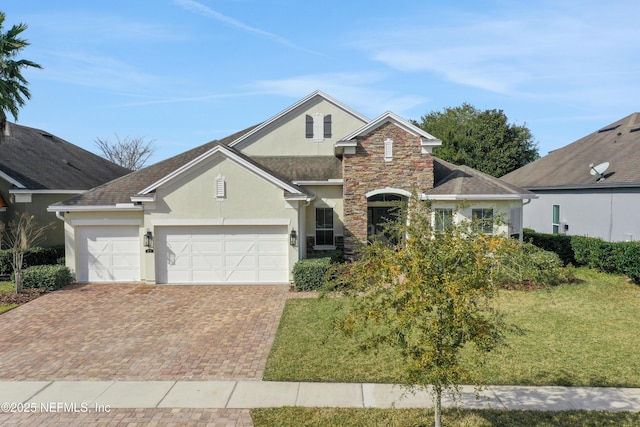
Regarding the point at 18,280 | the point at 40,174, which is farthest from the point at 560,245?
the point at 40,174

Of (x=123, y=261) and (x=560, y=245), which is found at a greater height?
(x=560, y=245)

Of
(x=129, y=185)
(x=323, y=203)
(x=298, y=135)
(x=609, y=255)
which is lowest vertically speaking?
(x=609, y=255)

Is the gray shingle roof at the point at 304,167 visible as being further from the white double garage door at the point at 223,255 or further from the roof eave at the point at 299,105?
the white double garage door at the point at 223,255

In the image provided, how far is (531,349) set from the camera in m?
10.2

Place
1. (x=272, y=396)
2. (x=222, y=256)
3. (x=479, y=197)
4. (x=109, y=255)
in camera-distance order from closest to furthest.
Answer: (x=272, y=396), (x=222, y=256), (x=109, y=255), (x=479, y=197)

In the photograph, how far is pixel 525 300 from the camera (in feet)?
48.2

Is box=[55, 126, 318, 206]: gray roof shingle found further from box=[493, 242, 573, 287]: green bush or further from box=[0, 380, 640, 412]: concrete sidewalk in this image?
box=[493, 242, 573, 287]: green bush

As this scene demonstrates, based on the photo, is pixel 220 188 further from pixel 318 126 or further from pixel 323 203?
pixel 318 126

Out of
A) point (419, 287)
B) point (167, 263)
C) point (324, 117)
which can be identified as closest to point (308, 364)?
Result: point (419, 287)

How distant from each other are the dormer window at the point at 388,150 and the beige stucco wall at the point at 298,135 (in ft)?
15.2

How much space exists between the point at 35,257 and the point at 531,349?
19418 mm

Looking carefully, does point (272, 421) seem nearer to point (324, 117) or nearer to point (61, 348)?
point (61, 348)

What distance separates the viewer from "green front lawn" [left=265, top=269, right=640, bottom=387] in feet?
28.5

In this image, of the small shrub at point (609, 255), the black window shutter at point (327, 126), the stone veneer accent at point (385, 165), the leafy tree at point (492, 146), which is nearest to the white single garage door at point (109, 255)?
the stone veneer accent at point (385, 165)
